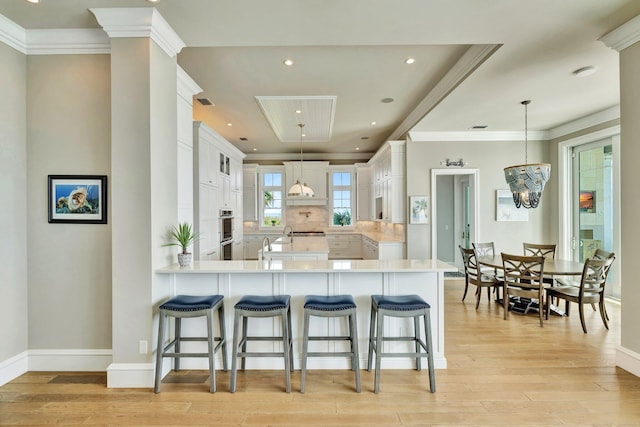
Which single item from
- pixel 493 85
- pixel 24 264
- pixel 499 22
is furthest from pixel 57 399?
pixel 493 85

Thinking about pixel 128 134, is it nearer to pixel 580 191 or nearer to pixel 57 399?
pixel 57 399

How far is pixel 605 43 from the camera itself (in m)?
2.67

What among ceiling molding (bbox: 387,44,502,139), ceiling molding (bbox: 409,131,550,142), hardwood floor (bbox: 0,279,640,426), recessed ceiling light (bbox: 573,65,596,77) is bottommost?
hardwood floor (bbox: 0,279,640,426)

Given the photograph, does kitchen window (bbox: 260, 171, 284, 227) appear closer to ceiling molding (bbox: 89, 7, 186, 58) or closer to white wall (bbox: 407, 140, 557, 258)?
white wall (bbox: 407, 140, 557, 258)

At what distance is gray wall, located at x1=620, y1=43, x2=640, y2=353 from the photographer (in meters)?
2.58

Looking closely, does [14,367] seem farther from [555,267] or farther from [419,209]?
[555,267]

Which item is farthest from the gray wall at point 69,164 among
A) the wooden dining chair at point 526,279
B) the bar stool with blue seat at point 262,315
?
the wooden dining chair at point 526,279

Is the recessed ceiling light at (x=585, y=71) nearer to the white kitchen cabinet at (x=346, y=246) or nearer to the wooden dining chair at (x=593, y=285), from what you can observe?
the wooden dining chair at (x=593, y=285)

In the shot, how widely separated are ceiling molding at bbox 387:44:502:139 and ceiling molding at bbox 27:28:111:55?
3.41m

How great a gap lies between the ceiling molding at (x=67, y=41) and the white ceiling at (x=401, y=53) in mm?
72

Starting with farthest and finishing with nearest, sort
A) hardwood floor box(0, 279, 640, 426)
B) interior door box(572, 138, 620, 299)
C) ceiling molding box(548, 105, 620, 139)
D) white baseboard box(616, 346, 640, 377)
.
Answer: interior door box(572, 138, 620, 299) < ceiling molding box(548, 105, 620, 139) < white baseboard box(616, 346, 640, 377) < hardwood floor box(0, 279, 640, 426)

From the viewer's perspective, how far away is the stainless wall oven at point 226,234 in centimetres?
516

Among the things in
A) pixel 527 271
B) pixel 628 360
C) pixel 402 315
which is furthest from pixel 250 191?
pixel 628 360

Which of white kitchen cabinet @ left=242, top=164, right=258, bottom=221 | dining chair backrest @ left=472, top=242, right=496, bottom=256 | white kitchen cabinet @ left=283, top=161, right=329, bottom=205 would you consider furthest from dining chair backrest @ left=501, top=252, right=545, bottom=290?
white kitchen cabinet @ left=242, top=164, right=258, bottom=221
